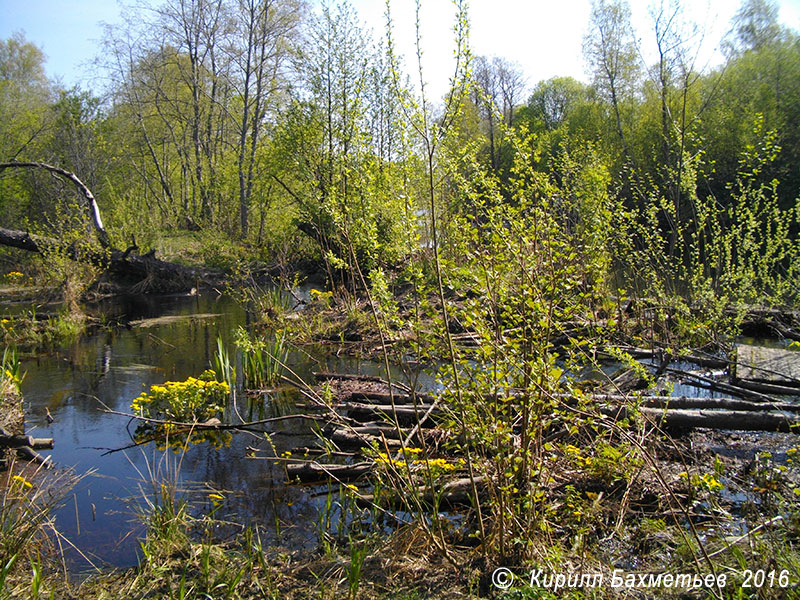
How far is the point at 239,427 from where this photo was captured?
589 cm

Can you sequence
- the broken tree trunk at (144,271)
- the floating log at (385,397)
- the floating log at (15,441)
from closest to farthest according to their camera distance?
1. the floating log at (15,441)
2. the floating log at (385,397)
3. the broken tree trunk at (144,271)

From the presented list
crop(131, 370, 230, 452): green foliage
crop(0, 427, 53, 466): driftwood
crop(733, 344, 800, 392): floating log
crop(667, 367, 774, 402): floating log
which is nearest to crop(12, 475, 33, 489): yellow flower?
crop(0, 427, 53, 466): driftwood

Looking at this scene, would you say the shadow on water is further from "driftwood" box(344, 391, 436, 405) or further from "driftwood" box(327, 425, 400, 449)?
"driftwood" box(344, 391, 436, 405)

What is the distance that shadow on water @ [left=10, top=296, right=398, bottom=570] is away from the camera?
13.3 ft

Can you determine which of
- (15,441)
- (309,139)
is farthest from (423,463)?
(309,139)

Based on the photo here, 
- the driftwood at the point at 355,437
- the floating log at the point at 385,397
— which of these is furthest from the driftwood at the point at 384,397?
the driftwood at the point at 355,437

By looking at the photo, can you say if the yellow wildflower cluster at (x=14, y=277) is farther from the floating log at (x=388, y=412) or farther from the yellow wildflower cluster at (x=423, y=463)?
the yellow wildflower cluster at (x=423, y=463)

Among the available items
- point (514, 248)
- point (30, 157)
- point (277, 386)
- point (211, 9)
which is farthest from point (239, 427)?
point (211, 9)

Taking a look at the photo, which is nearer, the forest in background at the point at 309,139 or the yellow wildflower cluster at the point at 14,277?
the forest in background at the point at 309,139

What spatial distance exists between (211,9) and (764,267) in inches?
977

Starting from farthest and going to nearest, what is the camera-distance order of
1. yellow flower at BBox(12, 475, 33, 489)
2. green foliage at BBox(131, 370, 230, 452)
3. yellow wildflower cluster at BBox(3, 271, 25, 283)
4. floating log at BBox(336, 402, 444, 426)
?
yellow wildflower cluster at BBox(3, 271, 25, 283), green foliage at BBox(131, 370, 230, 452), floating log at BBox(336, 402, 444, 426), yellow flower at BBox(12, 475, 33, 489)

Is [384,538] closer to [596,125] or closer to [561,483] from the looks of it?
[561,483]

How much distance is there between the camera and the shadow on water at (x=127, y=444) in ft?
13.3

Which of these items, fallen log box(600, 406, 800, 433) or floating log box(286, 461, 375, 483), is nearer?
floating log box(286, 461, 375, 483)
